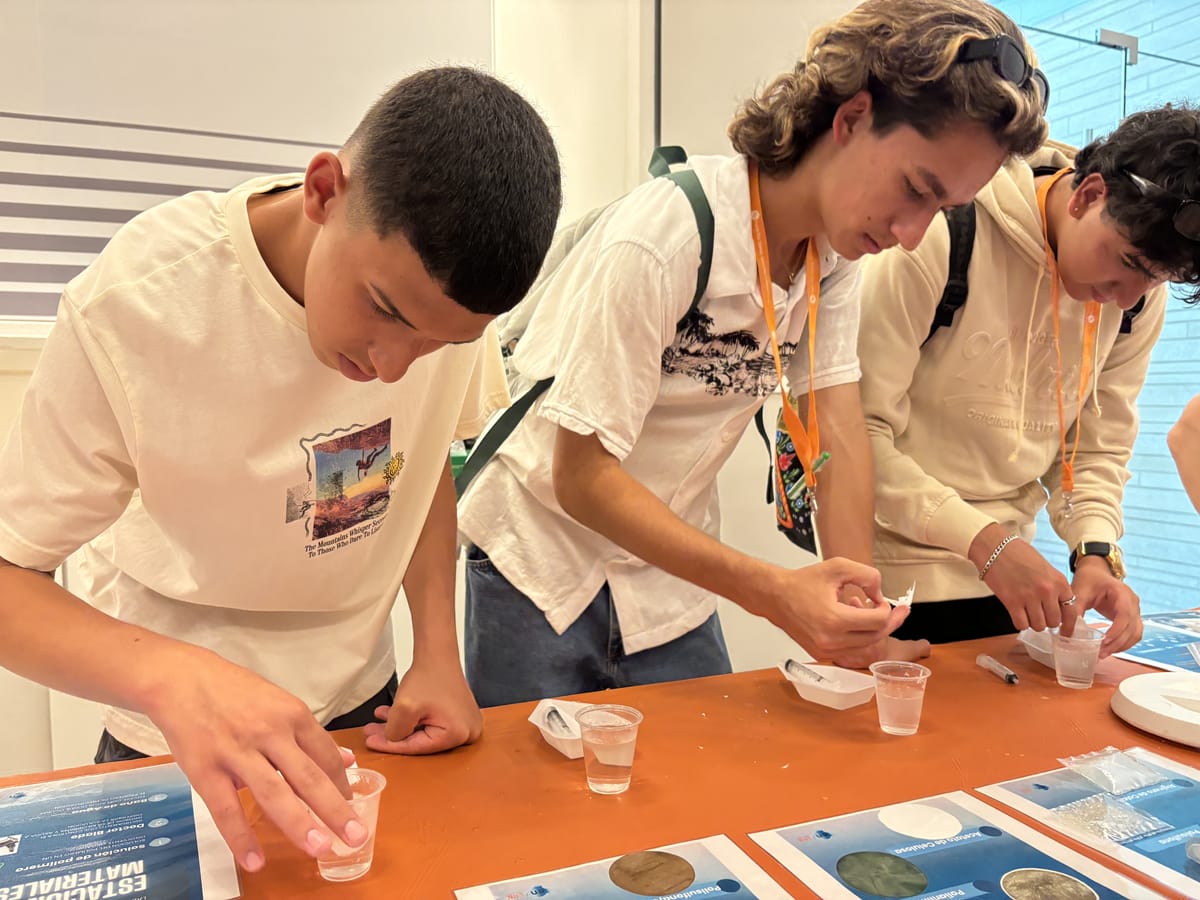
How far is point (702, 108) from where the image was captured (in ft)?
10.1

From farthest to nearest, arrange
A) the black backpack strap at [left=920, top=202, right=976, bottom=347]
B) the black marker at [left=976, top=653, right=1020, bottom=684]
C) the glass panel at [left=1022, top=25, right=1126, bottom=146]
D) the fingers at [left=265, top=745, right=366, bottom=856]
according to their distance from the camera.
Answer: the glass panel at [left=1022, top=25, right=1126, bottom=146]
the black backpack strap at [left=920, top=202, right=976, bottom=347]
the black marker at [left=976, top=653, right=1020, bottom=684]
the fingers at [left=265, top=745, right=366, bottom=856]

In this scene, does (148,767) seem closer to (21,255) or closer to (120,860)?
(120,860)

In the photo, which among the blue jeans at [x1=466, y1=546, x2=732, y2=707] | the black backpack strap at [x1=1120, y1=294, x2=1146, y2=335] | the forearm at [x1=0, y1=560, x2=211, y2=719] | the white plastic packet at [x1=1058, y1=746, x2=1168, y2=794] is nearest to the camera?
the forearm at [x1=0, y1=560, x2=211, y2=719]

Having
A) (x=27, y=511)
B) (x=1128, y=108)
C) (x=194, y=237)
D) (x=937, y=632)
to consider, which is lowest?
(x=937, y=632)

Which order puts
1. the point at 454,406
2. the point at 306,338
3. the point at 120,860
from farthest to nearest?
1. the point at 454,406
2. the point at 306,338
3. the point at 120,860

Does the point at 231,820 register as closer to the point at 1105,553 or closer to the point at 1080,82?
the point at 1105,553

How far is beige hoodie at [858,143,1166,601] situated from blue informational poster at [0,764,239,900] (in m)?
1.24

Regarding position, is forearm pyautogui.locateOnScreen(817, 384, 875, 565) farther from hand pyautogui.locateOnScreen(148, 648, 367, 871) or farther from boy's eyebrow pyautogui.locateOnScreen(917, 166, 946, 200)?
hand pyautogui.locateOnScreen(148, 648, 367, 871)

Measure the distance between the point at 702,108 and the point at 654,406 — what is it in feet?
6.57

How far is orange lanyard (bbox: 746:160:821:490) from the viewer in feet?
4.62

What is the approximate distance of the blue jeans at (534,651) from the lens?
1.49m

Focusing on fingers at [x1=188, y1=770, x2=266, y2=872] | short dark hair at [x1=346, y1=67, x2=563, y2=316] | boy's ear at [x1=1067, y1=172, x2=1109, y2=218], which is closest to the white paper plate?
boy's ear at [x1=1067, y1=172, x2=1109, y2=218]

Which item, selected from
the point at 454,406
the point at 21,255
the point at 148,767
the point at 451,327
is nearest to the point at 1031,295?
the point at 454,406

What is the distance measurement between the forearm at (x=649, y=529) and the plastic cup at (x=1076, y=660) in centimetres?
52
